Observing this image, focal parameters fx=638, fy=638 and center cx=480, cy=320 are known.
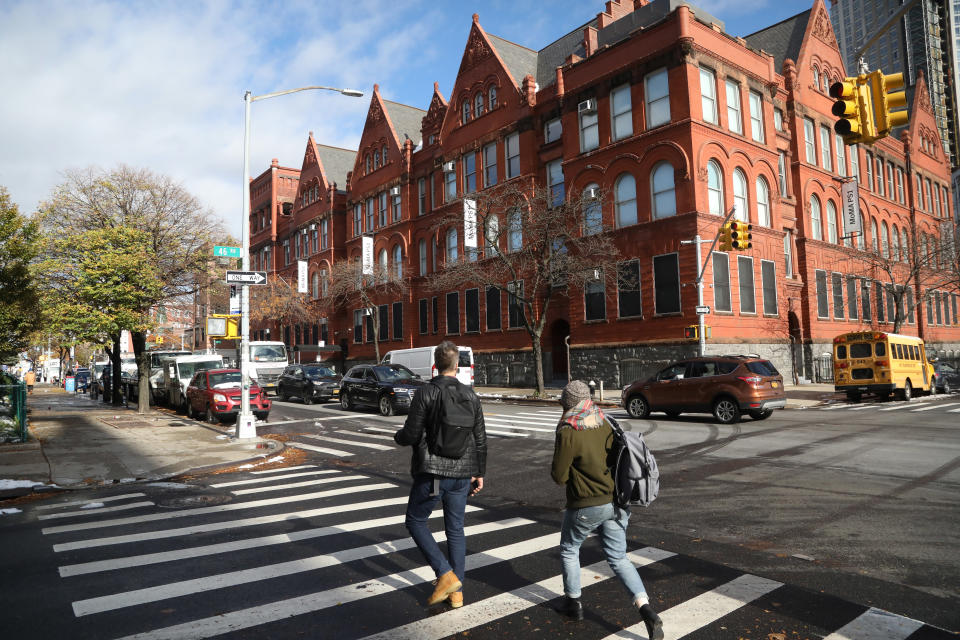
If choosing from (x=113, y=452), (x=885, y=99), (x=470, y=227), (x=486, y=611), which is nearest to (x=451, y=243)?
(x=470, y=227)

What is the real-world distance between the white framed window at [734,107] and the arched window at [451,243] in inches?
698

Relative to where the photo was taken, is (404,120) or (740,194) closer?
(740,194)

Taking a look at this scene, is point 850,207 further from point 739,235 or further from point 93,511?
point 93,511

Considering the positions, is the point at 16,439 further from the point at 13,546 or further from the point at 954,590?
the point at 954,590

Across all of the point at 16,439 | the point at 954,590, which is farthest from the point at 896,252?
the point at 16,439

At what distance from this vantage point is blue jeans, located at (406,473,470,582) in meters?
4.67

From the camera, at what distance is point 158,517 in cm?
771

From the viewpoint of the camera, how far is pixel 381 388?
21.6 meters

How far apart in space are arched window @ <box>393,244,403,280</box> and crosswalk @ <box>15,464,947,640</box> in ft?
127

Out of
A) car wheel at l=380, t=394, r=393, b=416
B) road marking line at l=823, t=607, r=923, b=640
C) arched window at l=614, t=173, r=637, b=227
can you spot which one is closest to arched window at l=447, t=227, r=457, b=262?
arched window at l=614, t=173, r=637, b=227

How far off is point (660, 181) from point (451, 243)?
1615 centimetres

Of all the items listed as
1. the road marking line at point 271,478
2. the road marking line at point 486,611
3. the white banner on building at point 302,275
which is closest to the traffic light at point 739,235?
the road marking line at point 271,478

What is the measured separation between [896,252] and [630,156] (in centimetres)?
2479

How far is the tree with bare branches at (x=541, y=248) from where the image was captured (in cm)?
2756
